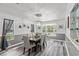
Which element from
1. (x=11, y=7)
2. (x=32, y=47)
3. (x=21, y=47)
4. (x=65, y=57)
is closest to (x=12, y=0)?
(x=11, y=7)

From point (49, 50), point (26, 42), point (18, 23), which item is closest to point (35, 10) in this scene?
point (18, 23)

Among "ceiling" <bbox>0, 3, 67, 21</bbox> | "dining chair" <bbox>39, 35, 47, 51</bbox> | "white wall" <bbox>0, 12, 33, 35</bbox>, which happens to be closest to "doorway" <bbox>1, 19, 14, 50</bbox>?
"white wall" <bbox>0, 12, 33, 35</bbox>

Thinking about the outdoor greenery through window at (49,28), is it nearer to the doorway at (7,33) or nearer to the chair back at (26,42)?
the chair back at (26,42)

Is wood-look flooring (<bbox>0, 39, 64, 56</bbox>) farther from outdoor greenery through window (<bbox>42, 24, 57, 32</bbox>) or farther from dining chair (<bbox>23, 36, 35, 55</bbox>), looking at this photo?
outdoor greenery through window (<bbox>42, 24, 57, 32</bbox>)

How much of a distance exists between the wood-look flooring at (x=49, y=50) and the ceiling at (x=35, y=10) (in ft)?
1.88

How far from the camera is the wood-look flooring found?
1.55m

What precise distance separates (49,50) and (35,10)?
0.95 metres

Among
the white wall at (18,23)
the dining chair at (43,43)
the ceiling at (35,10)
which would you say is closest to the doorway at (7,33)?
the white wall at (18,23)

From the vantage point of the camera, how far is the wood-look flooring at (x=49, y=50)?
155 cm

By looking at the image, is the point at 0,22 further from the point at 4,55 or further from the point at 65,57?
the point at 65,57

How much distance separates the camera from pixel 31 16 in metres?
1.67

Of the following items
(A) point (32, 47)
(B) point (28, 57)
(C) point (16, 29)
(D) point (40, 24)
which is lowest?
(B) point (28, 57)

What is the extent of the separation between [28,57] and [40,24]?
75 centimetres

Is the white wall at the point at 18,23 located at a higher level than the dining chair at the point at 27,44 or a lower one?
higher
